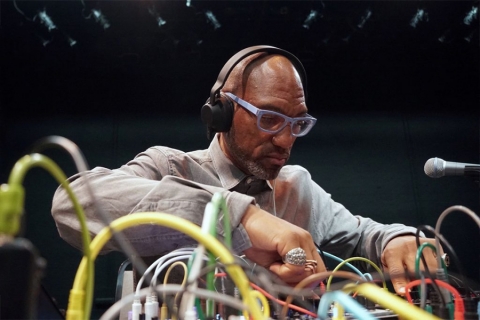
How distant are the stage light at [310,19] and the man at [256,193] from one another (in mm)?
1631

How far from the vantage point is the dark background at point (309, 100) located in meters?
2.86

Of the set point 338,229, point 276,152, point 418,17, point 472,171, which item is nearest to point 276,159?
point 276,152

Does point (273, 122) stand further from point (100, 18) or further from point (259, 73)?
point (100, 18)

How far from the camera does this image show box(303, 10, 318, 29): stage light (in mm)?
2738

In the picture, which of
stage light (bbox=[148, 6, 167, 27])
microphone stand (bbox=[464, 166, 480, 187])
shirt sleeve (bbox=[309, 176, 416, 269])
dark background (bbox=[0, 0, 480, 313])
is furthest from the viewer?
dark background (bbox=[0, 0, 480, 313])

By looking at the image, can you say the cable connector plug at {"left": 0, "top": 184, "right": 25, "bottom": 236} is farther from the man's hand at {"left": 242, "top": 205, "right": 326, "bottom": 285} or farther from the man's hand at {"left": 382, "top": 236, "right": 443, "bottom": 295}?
the man's hand at {"left": 382, "top": 236, "right": 443, "bottom": 295}

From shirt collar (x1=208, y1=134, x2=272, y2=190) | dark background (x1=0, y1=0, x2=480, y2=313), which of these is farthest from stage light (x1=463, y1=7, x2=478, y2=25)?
shirt collar (x1=208, y1=134, x2=272, y2=190)

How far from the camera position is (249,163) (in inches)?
45.1

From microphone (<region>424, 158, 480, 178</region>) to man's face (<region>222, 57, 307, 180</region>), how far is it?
1.17 feet

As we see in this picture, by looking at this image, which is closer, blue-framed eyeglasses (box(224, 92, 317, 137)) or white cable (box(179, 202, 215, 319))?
white cable (box(179, 202, 215, 319))

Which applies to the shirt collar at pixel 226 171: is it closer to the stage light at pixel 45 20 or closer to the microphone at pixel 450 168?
the microphone at pixel 450 168

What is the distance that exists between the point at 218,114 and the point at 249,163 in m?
0.15

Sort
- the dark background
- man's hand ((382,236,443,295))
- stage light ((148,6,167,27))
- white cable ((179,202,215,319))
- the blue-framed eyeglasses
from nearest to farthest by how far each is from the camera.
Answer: white cable ((179,202,215,319)) → man's hand ((382,236,443,295)) → the blue-framed eyeglasses → stage light ((148,6,167,27)) → the dark background

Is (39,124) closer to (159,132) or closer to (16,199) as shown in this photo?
(159,132)
